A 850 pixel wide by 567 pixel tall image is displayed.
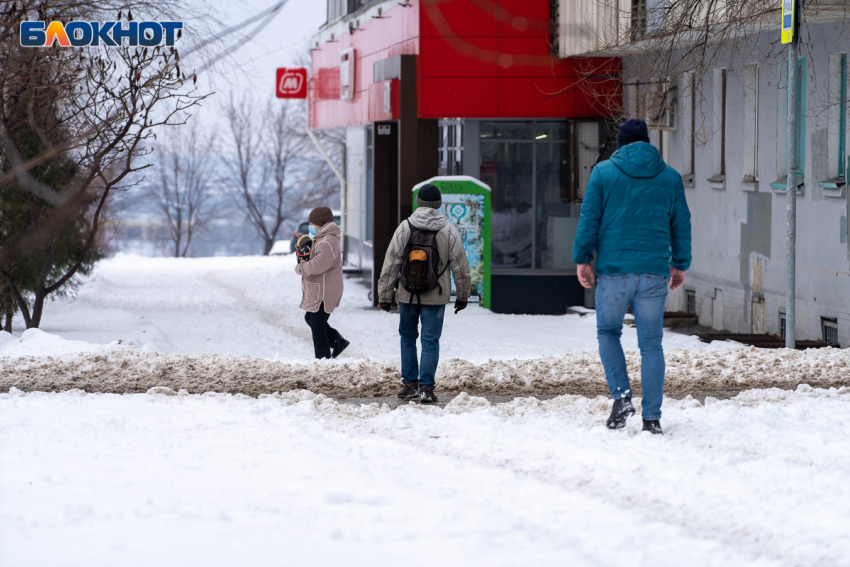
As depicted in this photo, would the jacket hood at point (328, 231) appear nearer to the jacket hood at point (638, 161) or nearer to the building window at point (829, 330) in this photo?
the jacket hood at point (638, 161)

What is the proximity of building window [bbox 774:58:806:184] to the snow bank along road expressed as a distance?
6330 millimetres

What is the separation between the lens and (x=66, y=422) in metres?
6.90

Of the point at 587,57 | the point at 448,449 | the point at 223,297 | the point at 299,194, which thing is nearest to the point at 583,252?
the point at 448,449

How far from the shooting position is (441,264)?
7.99 meters

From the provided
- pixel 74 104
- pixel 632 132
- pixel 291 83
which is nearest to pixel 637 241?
pixel 632 132

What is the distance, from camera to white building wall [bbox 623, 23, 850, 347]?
40.9 feet

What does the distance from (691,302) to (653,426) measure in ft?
36.1

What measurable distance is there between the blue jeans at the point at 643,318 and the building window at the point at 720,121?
9638mm

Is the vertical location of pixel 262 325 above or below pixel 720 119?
below

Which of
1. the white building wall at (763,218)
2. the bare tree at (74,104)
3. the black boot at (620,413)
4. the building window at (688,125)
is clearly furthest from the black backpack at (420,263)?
the building window at (688,125)

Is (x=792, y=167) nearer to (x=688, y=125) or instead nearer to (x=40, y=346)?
(x=40, y=346)

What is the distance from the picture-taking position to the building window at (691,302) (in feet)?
54.9

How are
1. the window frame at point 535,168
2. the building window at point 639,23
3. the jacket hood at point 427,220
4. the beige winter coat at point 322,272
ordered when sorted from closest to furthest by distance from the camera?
the jacket hood at point 427,220 → the beige winter coat at point 322,272 → the building window at point 639,23 → the window frame at point 535,168

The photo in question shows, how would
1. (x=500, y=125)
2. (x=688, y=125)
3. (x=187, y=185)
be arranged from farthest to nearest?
(x=187, y=185)
(x=500, y=125)
(x=688, y=125)
